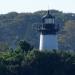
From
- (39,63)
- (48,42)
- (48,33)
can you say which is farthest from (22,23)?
(39,63)

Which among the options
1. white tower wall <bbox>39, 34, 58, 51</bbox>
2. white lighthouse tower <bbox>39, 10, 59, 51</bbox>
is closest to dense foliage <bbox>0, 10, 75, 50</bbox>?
white tower wall <bbox>39, 34, 58, 51</bbox>

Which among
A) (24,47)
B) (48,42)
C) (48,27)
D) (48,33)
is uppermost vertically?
(48,27)

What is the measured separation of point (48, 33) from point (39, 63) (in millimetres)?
3274

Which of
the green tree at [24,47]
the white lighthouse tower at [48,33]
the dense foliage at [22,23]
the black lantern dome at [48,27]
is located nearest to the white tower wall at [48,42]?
the white lighthouse tower at [48,33]

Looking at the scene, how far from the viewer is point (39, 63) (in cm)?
4269

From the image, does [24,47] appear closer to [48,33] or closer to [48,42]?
Result: [48,42]

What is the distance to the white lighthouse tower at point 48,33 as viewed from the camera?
148 ft

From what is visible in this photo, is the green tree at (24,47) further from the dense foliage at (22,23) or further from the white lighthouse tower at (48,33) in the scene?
the dense foliage at (22,23)

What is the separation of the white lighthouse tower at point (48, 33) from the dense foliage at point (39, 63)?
176 centimetres

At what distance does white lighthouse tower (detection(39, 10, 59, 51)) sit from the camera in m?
45.0

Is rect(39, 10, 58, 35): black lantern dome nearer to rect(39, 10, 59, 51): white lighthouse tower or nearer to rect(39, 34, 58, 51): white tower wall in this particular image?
rect(39, 10, 59, 51): white lighthouse tower

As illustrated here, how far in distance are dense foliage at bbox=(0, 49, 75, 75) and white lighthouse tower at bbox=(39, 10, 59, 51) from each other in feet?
5.77

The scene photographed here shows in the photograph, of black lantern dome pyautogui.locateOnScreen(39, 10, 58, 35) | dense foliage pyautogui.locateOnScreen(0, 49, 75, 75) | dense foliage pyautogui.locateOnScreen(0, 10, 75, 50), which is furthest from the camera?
dense foliage pyautogui.locateOnScreen(0, 10, 75, 50)

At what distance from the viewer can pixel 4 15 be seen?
4616 inches
